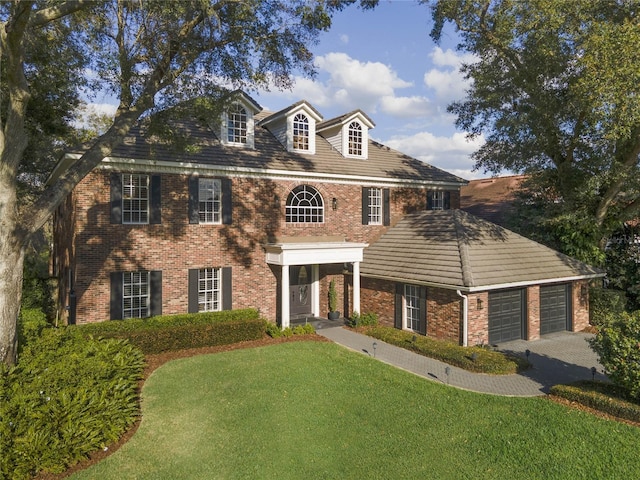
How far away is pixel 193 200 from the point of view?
53.4 ft

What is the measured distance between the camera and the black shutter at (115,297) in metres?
14.9

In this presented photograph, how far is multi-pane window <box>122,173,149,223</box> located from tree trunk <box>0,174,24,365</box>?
571 cm

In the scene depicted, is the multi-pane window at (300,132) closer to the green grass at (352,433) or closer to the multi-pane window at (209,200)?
the multi-pane window at (209,200)

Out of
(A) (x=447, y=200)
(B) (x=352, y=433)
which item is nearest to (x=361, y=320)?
(A) (x=447, y=200)

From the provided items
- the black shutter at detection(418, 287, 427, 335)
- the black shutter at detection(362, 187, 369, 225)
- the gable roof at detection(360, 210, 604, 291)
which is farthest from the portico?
the black shutter at detection(418, 287, 427, 335)

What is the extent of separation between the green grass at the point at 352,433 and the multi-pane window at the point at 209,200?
Result: 7.00m

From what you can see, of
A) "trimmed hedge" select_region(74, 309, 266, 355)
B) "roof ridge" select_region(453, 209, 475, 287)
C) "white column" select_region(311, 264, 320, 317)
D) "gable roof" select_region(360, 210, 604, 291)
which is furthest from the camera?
"white column" select_region(311, 264, 320, 317)

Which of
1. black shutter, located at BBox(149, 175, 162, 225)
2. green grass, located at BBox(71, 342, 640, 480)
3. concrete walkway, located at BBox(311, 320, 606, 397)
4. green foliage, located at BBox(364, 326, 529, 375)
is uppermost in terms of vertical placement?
black shutter, located at BBox(149, 175, 162, 225)

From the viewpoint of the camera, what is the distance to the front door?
19.4 m

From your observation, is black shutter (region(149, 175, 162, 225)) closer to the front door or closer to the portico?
the portico

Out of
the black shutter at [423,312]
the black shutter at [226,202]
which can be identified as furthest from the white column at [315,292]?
the black shutter at [423,312]

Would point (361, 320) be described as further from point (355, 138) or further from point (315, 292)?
point (355, 138)

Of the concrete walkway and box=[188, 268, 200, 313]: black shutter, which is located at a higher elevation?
box=[188, 268, 200, 313]: black shutter

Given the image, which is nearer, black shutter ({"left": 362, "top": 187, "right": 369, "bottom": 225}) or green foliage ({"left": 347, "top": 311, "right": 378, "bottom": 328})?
green foliage ({"left": 347, "top": 311, "right": 378, "bottom": 328})
